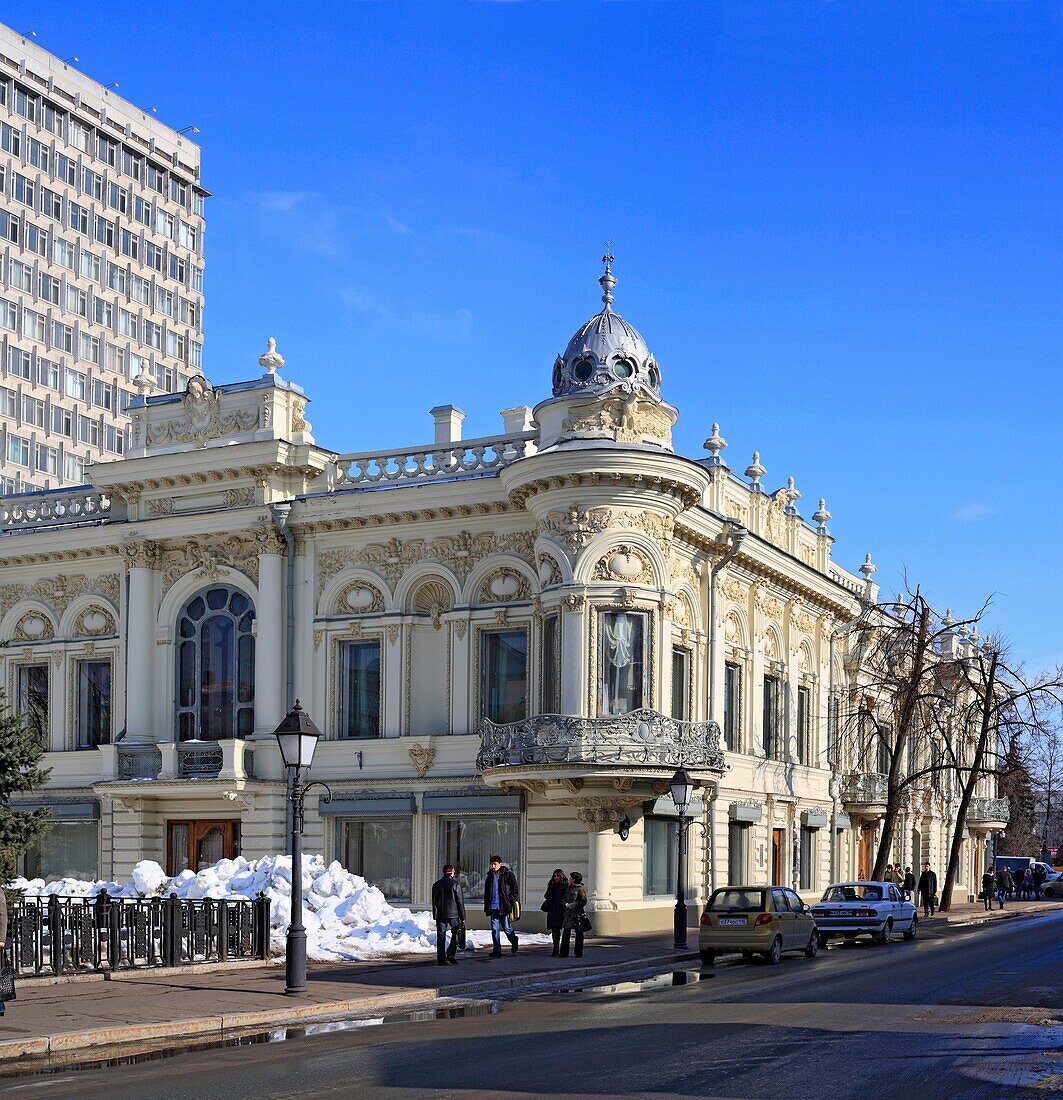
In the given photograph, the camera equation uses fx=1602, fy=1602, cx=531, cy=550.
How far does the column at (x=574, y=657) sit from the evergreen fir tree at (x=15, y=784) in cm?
1237

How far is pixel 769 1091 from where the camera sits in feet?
40.5

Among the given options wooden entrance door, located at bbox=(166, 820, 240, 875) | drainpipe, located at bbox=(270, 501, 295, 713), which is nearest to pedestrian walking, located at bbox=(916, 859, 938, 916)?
drainpipe, located at bbox=(270, 501, 295, 713)

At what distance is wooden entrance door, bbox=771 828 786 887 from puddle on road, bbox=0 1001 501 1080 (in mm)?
23650

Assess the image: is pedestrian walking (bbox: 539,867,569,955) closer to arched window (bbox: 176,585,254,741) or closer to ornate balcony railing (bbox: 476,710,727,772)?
ornate balcony railing (bbox: 476,710,727,772)

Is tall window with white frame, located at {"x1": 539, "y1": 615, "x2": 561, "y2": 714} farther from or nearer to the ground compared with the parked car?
farther from the ground

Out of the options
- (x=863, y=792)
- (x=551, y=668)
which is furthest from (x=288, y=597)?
(x=863, y=792)

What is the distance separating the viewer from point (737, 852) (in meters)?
40.0

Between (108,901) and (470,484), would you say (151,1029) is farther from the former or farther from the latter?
(470,484)

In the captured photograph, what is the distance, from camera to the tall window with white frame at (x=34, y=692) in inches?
Answer: 1617

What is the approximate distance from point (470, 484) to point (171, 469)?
7.74 meters

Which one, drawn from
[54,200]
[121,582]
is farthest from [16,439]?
[121,582]

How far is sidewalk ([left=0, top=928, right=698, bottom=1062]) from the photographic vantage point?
16641mm

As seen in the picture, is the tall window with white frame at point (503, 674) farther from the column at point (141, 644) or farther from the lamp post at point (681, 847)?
the column at point (141, 644)

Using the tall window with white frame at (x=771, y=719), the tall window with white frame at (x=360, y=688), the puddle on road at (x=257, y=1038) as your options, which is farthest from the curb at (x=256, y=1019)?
the tall window with white frame at (x=771, y=719)
